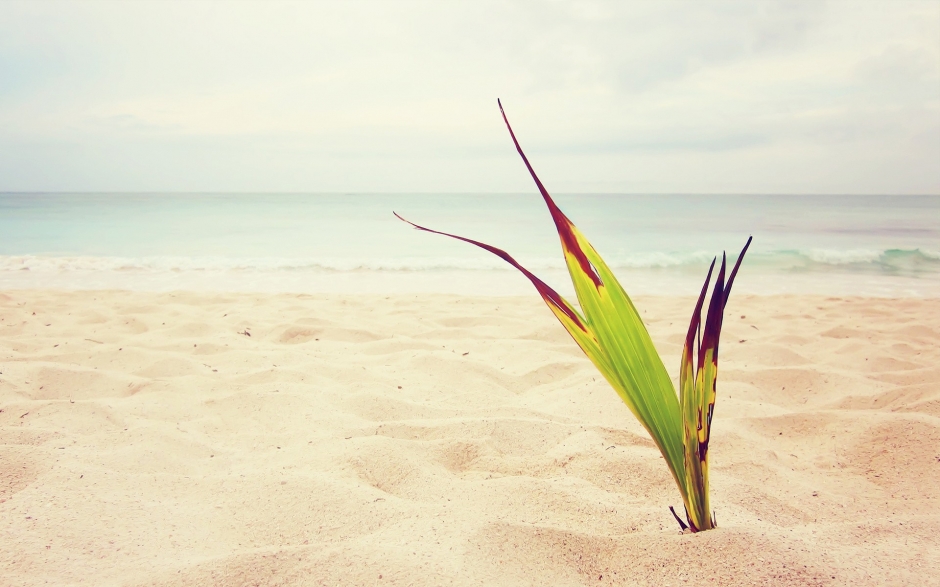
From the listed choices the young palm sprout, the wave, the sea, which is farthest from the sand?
the wave

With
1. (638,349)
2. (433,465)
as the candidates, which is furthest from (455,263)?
(638,349)

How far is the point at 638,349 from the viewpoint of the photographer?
0.69 meters

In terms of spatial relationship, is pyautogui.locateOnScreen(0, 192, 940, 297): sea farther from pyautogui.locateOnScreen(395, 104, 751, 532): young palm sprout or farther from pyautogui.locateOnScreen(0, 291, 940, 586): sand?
pyautogui.locateOnScreen(395, 104, 751, 532): young palm sprout

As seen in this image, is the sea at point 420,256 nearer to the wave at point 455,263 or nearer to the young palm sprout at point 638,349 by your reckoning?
the wave at point 455,263

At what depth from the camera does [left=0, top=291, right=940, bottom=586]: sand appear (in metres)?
0.87

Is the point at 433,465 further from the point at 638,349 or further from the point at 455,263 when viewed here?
the point at 455,263

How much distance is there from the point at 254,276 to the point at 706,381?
565cm

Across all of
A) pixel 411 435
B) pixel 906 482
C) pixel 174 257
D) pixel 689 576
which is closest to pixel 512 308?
pixel 411 435

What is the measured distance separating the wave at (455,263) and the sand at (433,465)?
381cm

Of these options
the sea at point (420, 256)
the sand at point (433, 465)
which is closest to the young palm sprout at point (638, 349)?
the sand at point (433, 465)

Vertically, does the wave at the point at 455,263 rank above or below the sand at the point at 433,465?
above

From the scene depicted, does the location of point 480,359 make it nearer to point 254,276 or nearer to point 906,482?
point 906,482

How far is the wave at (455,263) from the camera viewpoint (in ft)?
20.4

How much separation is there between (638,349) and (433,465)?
798 millimetres
